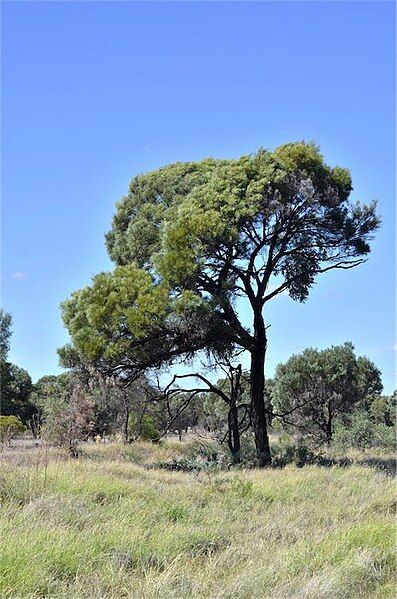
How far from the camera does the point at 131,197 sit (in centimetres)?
1847

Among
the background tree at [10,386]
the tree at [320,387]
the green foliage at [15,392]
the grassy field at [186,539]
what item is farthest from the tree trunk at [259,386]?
the green foliage at [15,392]

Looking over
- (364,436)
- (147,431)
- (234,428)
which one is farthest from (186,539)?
(147,431)

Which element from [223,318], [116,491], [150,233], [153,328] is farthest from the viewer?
[150,233]

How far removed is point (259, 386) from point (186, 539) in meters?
11.0

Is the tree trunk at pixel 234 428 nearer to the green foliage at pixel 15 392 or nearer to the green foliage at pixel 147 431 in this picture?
the green foliage at pixel 147 431

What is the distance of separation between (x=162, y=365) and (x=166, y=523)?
9645 millimetres

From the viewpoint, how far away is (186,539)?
586cm

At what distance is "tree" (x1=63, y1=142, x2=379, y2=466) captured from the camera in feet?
48.2

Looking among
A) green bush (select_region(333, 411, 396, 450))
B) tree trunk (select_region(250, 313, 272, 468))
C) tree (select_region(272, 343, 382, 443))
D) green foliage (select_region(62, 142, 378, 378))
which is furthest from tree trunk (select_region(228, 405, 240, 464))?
tree (select_region(272, 343, 382, 443))

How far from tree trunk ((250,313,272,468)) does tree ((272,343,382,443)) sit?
53.2 ft

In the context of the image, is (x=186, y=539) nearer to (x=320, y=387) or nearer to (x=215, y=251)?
(x=215, y=251)

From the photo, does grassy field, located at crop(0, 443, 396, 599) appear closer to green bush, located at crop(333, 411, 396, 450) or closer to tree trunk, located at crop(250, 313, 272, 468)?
tree trunk, located at crop(250, 313, 272, 468)

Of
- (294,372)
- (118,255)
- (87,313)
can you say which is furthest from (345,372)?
(87,313)

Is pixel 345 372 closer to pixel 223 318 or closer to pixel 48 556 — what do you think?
pixel 223 318
